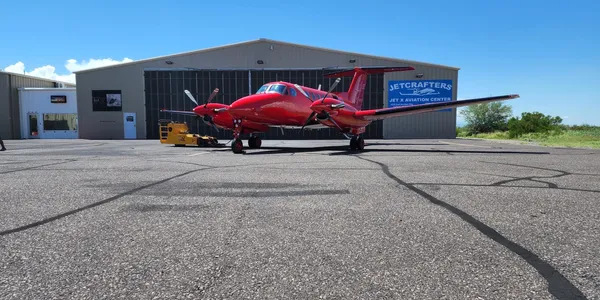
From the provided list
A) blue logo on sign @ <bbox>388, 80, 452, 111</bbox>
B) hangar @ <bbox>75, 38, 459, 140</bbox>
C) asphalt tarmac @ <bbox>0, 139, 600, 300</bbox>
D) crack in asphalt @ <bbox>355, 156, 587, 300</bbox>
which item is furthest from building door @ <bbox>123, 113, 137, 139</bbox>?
crack in asphalt @ <bbox>355, 156, 587, 300</bbox>

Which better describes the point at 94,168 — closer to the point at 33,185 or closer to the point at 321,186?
the point at 33,185

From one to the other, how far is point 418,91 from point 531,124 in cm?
1478

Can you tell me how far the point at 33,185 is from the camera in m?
6.56

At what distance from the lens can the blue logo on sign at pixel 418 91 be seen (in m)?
34.2

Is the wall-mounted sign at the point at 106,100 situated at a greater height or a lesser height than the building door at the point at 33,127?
greater

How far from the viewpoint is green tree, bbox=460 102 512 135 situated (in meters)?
61.3

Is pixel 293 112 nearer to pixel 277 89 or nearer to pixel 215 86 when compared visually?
pixel 277 89

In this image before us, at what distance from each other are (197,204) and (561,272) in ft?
14.4

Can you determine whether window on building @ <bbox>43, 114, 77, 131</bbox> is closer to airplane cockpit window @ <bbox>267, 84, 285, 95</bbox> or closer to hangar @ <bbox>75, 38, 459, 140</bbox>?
hangar @ <bbox>75, 38, 459, 140</bbox>

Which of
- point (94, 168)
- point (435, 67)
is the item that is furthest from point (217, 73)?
point (94, 168)

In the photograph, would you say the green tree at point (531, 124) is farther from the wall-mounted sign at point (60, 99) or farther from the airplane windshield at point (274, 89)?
the wall-mounted sign at point (60, 99)

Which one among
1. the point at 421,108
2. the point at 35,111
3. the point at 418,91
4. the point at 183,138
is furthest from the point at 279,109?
the point at 35,111

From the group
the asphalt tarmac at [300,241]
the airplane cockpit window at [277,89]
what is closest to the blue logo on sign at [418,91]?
the airplane cockpit window at [277,89]

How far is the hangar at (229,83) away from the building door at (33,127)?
8.89 metres
